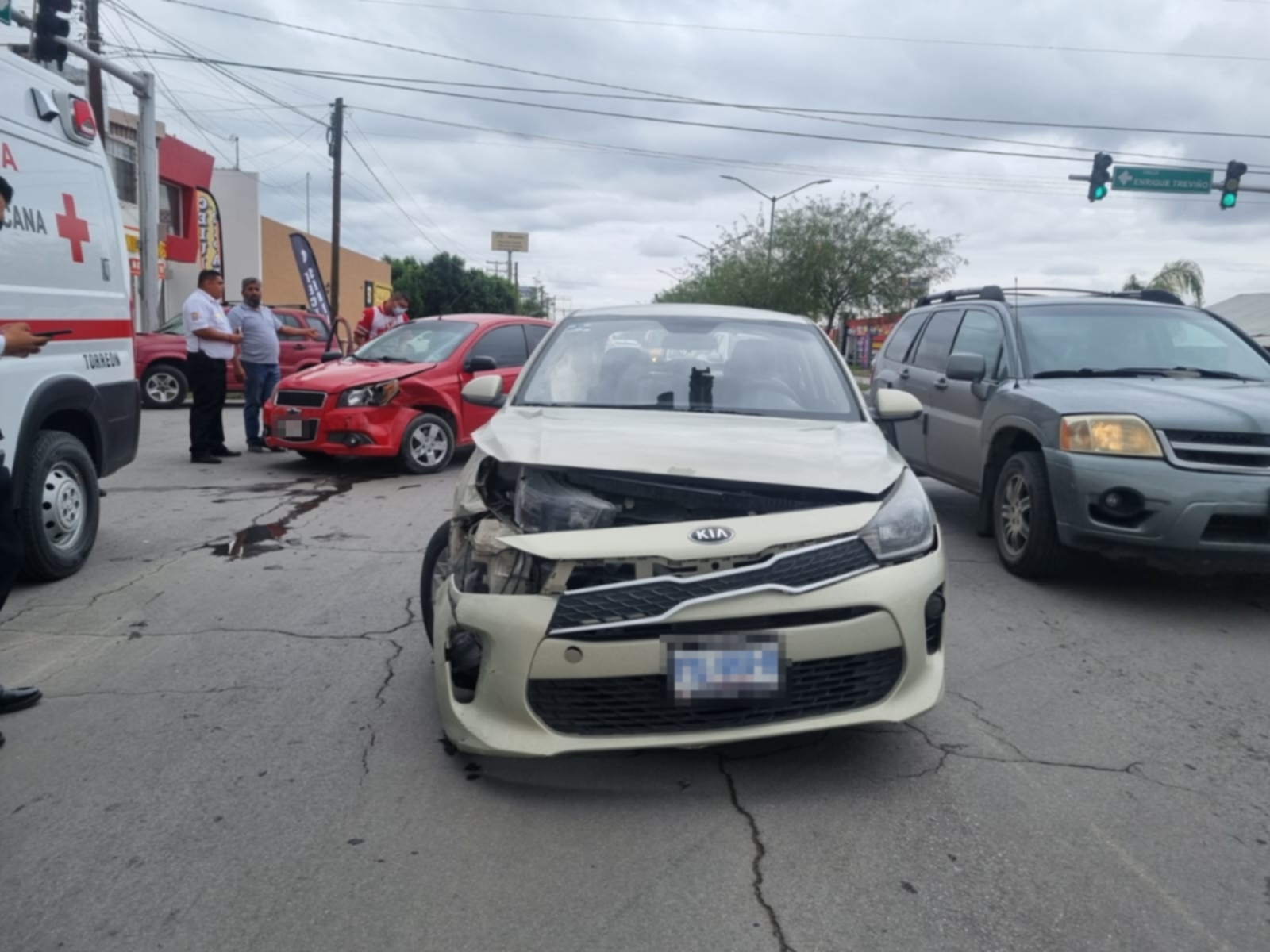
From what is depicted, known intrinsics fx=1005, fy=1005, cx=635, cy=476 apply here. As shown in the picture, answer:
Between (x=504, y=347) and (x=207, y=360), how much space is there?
298 cm

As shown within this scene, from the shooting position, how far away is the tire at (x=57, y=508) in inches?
213

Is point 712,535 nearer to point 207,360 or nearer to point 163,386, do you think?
point 207,360

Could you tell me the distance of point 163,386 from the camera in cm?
1644

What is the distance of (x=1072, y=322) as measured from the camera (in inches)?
264

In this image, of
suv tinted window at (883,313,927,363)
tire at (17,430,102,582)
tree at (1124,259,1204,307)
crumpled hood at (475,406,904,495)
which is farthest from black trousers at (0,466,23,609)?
tree at (1124,259,1204,307)

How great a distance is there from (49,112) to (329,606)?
3.07 meters

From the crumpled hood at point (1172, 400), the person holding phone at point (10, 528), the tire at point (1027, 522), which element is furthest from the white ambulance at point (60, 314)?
the crumpled hood at point (1172, 400)

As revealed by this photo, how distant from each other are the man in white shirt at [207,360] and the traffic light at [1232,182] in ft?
71.4

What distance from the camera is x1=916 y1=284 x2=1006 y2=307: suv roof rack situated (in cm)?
738

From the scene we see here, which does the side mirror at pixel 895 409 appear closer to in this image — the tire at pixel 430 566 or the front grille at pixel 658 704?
the front grille at pixel 658 704

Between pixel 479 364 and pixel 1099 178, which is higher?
pixel 1099 178

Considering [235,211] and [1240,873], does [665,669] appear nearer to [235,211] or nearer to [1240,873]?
[1240,873]

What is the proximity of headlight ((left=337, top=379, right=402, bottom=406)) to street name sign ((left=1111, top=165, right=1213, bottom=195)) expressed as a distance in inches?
790

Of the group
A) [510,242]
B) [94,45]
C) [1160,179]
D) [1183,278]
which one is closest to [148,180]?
[94,45]
